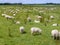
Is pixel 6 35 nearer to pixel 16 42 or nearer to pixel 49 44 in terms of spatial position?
pixel 16 42

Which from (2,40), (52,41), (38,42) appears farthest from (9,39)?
(52,41)

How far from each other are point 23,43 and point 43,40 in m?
1.52

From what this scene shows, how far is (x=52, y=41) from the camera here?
12.6 meters

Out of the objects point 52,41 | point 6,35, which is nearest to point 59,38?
point 52,41

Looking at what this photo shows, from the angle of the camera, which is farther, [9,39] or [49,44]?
[9,39]

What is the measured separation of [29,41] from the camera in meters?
12.4

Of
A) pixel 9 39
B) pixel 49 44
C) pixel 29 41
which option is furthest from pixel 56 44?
pixel 9 39

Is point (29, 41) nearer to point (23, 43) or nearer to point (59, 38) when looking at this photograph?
point (23, 43)

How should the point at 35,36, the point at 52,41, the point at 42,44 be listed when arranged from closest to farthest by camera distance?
the point at 42,44
the point at 52,41
the point at 35,36

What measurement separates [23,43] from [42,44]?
1.13 m

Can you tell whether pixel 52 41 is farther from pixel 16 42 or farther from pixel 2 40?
pixel 2 40

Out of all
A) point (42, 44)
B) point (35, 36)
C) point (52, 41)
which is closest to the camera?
point (42, 44)

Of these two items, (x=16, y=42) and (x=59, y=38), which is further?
(x=59, y=38)

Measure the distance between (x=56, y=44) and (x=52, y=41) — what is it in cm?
63
